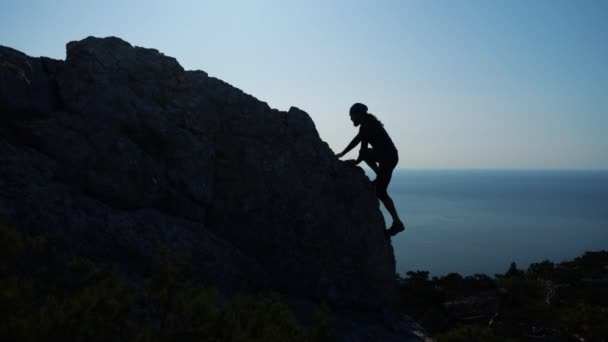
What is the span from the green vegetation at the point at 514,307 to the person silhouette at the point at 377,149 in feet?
12.7

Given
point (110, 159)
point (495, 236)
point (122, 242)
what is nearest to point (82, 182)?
point (110, 159)

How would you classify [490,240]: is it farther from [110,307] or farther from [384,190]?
[110,307]

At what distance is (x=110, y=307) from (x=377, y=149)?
9002 millimetres

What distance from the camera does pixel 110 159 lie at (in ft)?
26.7

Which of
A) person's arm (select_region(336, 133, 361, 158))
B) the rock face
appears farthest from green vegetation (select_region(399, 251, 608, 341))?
person's arm (select_region(336, 133, 361, 158))

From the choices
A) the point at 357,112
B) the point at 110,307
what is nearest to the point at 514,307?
the point at 357,112

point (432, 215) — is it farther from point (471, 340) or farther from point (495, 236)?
point (471, 340)

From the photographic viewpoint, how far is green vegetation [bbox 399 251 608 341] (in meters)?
10.5

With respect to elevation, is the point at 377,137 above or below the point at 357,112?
below

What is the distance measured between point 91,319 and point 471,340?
7280 millimetres

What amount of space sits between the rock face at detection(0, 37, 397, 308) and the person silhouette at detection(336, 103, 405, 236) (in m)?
0.45

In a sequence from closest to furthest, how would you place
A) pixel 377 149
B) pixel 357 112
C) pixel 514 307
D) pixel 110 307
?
pixel 110 307 → pixel 357 112 → pixel 377 149 → pixel 514 307

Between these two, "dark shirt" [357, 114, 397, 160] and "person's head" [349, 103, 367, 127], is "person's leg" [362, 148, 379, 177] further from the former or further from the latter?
"person's head" [349, 103, 367, 127]

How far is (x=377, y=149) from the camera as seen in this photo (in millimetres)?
11688
